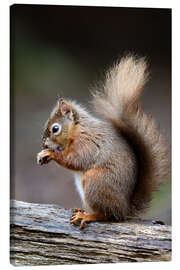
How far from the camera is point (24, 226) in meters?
3.46

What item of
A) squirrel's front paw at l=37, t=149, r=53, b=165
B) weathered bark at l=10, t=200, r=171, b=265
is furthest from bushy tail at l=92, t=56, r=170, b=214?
squirrel's front paw at l=37, t=149, r=53, b=165

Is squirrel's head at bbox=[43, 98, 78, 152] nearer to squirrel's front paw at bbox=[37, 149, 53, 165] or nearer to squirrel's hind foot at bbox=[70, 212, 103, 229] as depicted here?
squirrel's front paw at bbox=[37, 149, 53, 165]

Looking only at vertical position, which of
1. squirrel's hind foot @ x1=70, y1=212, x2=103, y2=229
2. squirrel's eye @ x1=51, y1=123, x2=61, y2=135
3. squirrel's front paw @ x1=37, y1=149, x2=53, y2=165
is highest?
squirrel's eye @ x1=51, y1=123, x2=61, y2=135

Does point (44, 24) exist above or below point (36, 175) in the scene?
above

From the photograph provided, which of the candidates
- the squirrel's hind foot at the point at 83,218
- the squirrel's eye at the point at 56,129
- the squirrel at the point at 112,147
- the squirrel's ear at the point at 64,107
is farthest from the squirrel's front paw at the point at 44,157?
the squirrel's hind foot at the point at 83,218

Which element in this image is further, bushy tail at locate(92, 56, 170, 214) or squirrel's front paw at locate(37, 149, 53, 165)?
bushy tail at locate(92, 56, 170, 214)

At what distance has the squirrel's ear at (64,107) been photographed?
3.55 metres

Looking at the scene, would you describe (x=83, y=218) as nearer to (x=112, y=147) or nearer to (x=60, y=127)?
(x=112, y=147)

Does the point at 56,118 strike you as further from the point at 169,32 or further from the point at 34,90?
the point at 169,32

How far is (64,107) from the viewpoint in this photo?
356cm

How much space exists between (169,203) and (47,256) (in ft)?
3.20

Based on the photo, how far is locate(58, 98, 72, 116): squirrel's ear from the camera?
3.55 m

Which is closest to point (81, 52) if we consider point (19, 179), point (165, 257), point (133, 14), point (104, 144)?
point (133, 14)

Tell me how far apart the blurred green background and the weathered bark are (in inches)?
6.2
